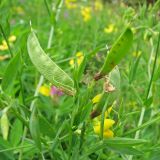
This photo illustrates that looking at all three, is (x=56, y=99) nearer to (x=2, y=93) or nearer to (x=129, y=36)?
(x=2, y=93)

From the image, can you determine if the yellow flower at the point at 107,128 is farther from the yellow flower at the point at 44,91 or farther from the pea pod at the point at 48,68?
the yellow flower at the point at 44,91

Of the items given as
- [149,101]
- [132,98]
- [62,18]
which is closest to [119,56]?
[149,101]

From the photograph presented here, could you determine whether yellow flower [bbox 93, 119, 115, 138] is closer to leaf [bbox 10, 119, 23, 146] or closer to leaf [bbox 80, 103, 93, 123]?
leaf [bbox 80, 103, 93, 123]

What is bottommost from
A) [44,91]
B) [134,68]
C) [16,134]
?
[44,91]

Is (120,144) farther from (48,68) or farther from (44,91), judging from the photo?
(44,91)

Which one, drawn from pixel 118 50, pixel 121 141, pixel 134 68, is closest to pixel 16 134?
pixel 134 68

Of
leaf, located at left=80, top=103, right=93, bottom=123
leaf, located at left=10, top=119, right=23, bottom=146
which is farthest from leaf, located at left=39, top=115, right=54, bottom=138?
leaf, located at left=10, top=119, right=23, bottom=146
